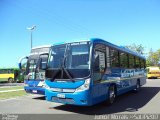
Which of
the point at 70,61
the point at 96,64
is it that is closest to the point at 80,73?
the point at 70,61

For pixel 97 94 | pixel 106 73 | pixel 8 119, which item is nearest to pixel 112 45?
pixel 106 73

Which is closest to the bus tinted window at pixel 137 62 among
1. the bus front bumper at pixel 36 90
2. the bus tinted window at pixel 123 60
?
the bus tinted window at pixel 123 60

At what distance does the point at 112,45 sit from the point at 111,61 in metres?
0.93

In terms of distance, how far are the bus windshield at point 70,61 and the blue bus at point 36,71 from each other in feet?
11.1

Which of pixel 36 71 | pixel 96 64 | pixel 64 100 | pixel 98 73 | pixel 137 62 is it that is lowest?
pixel 64 100

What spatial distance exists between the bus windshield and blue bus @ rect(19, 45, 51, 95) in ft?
11.1

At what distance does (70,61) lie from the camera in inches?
393

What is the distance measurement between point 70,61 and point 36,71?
4939mm

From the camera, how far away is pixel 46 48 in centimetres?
1468

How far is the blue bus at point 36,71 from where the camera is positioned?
1407 centimetres

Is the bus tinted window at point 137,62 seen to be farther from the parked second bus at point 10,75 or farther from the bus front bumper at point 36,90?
the parked second bus at point 10,75

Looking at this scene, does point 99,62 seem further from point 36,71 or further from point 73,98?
point 36,71

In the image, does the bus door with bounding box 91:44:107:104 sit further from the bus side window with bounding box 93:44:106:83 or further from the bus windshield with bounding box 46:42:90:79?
the bus windshield with bounding box 46:42:90:79

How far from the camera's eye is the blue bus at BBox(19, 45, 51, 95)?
46.1 ft
